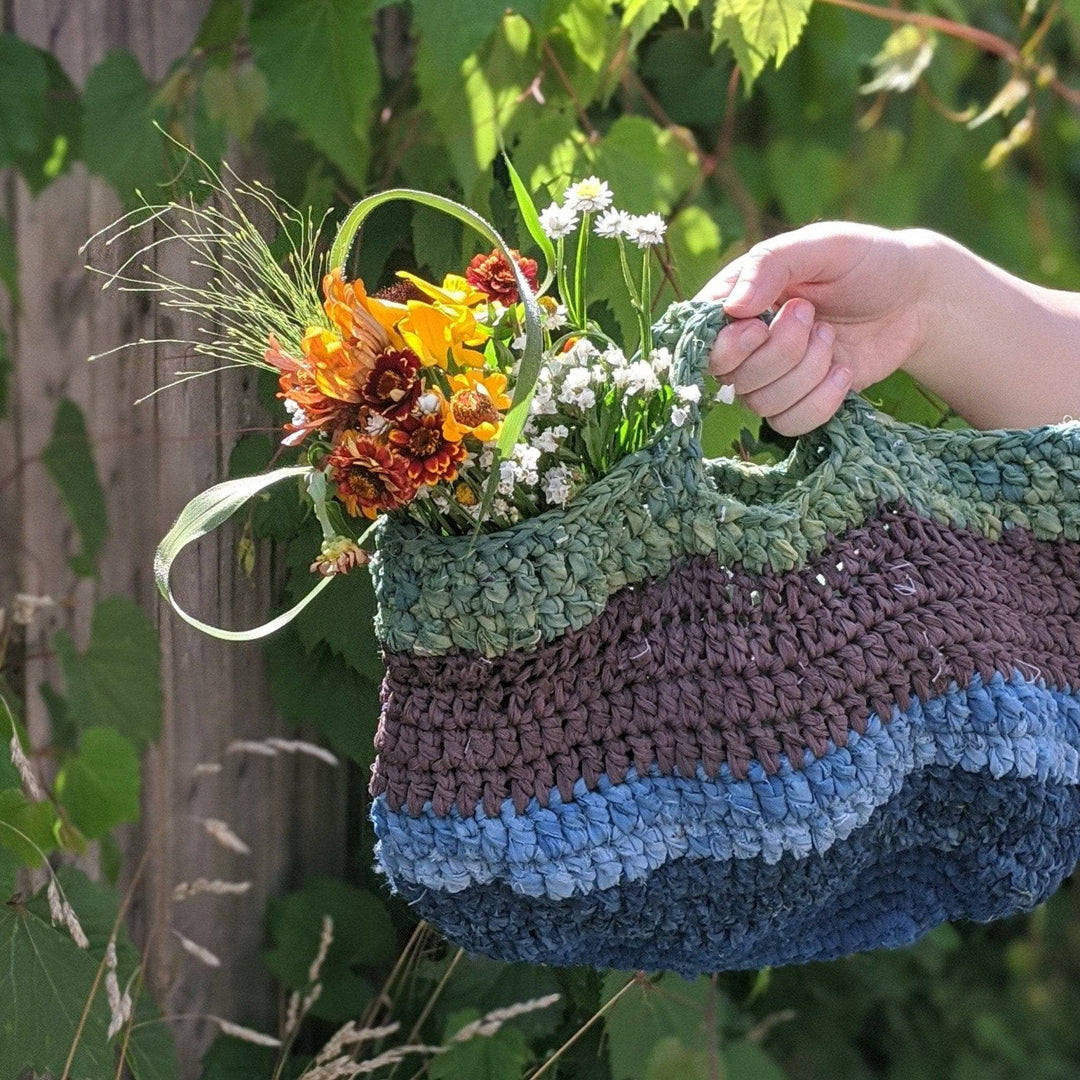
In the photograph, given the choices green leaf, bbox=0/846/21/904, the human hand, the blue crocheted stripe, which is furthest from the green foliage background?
the blue crocheted stripe

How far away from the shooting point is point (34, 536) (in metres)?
1.40

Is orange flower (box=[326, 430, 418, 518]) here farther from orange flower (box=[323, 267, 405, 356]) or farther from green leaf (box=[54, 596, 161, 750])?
green leaf (box=[54, 596, 161, 750])

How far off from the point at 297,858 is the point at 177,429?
609 millimetres

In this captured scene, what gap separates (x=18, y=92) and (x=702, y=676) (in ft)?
2.64

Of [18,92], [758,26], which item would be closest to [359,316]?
[758,26]

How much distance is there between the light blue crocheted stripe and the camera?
1.87ft

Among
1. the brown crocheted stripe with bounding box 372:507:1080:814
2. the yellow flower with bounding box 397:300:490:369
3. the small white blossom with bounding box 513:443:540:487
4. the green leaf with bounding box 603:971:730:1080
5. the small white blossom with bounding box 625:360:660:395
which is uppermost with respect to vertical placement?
the yellow flower with bounding box 397:300:490:369

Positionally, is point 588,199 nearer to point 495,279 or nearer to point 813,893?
point 495,279

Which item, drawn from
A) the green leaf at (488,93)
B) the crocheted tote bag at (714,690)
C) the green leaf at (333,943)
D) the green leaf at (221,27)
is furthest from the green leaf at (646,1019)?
the green leaf at (221,27)

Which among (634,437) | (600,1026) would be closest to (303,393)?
(634,437)

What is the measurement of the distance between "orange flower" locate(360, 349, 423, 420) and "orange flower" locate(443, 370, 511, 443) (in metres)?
0.02

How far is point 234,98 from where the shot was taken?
1.03 meters

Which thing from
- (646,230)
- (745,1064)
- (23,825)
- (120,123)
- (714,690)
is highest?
(120,123)

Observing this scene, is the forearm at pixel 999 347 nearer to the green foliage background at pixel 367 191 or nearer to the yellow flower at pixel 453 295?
the green foliage background at pixel 367 191
